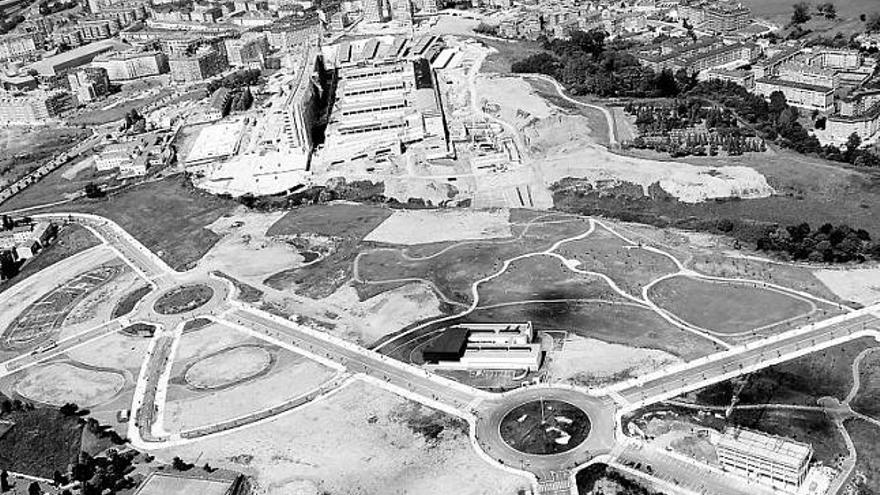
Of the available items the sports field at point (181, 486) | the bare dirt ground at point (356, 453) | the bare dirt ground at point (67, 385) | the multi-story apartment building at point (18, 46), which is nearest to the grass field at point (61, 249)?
the bare dirt ground at point (67, 385)

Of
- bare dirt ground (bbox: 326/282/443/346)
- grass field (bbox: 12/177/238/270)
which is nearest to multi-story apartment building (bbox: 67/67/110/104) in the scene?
grass field (bbox: 12/177/238/270)

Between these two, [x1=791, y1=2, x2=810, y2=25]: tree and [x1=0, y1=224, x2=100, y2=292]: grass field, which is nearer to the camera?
[x1=0, y1=224, x2=100, y2=292]: grass field

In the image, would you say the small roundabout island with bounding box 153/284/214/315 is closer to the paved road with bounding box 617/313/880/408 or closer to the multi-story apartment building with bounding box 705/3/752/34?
the paved road with bounding box 617/313/880/408

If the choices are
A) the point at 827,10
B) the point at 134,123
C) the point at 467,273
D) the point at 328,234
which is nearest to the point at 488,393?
the point at 467,273

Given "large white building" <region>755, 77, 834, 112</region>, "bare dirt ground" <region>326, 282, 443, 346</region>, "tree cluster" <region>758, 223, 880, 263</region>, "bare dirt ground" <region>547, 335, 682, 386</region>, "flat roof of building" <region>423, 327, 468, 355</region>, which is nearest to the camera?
"bare dirt ground" <region>547, 335, 682, 386</region>

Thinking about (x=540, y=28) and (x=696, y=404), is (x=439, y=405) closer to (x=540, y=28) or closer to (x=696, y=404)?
(x=696, y=404)

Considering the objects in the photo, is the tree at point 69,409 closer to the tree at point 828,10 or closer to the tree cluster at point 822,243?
the tree cluster at point 822,243
